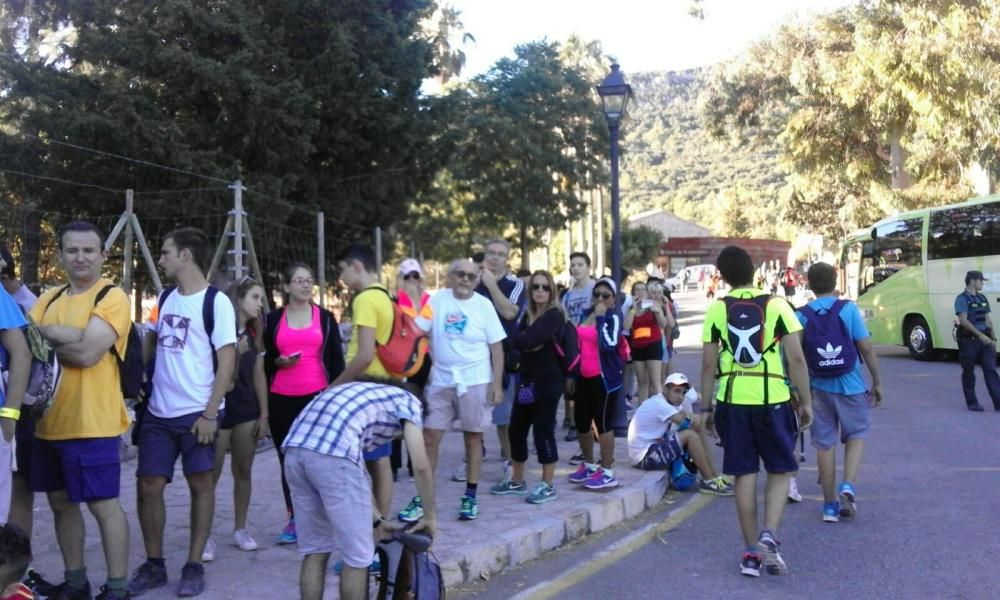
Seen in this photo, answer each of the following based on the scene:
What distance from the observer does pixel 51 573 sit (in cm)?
531

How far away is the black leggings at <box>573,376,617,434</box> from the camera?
7410mm

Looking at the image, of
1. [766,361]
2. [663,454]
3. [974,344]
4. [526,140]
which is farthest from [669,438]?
[526,140]

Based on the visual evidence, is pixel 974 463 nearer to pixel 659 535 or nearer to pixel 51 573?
pixel 659 535

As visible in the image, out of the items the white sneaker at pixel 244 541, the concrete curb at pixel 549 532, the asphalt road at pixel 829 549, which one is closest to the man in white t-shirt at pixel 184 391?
the white sneaker at pixel 244 541

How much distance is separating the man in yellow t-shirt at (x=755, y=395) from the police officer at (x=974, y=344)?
7.88 metres

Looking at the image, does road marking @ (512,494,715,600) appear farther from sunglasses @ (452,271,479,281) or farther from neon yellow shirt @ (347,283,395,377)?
sunglasses @ (452,271,479,281)

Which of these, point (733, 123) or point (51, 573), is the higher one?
point (733, 123)

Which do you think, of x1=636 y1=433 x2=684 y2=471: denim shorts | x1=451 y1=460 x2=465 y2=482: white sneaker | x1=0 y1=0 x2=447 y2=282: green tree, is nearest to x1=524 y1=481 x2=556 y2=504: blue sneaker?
x1=451 y1=460 x2=465 y2=482: white sneaker

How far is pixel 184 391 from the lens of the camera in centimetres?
493

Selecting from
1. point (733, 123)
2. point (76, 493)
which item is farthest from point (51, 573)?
point (733, 123)

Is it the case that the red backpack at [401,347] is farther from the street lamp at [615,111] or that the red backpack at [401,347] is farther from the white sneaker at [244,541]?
the street lamp at [615,111]

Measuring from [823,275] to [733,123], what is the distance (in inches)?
1201

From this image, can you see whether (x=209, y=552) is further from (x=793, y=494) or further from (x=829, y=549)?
(x=793, y=494)

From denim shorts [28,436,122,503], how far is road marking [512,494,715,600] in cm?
220
